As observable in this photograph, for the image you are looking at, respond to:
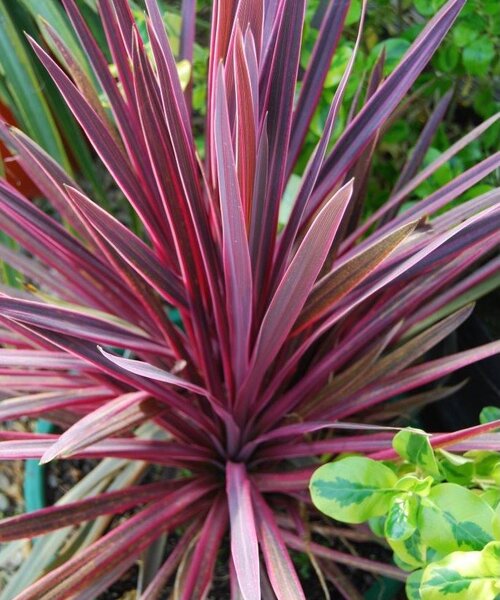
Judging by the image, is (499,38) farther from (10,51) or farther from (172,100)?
(10,51)

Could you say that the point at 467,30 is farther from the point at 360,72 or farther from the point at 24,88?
the point at 24,88

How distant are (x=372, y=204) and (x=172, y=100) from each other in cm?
58

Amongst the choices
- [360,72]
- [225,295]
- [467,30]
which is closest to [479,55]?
[467,30]

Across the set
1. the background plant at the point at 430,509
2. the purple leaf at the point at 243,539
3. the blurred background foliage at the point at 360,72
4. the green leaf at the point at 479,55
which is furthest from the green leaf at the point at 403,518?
the green leaf at the point at 479,55

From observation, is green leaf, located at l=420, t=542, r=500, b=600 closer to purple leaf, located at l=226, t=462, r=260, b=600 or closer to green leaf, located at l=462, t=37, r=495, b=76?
purple leaf, located at l=226, t=462, r=260, b=600

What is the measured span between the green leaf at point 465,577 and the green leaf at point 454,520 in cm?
2

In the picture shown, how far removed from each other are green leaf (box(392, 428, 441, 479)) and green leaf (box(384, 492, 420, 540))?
0.09ft

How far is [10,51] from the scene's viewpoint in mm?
922

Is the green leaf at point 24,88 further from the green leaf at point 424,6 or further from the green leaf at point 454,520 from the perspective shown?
the green leaf at point 454,520

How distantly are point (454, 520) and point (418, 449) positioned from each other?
0.18 feet

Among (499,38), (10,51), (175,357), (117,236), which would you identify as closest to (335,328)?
(175,357)

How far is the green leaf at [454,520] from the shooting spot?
46cm

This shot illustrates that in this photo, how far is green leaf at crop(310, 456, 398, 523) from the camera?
0.50 metres

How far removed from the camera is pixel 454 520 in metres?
0.47
